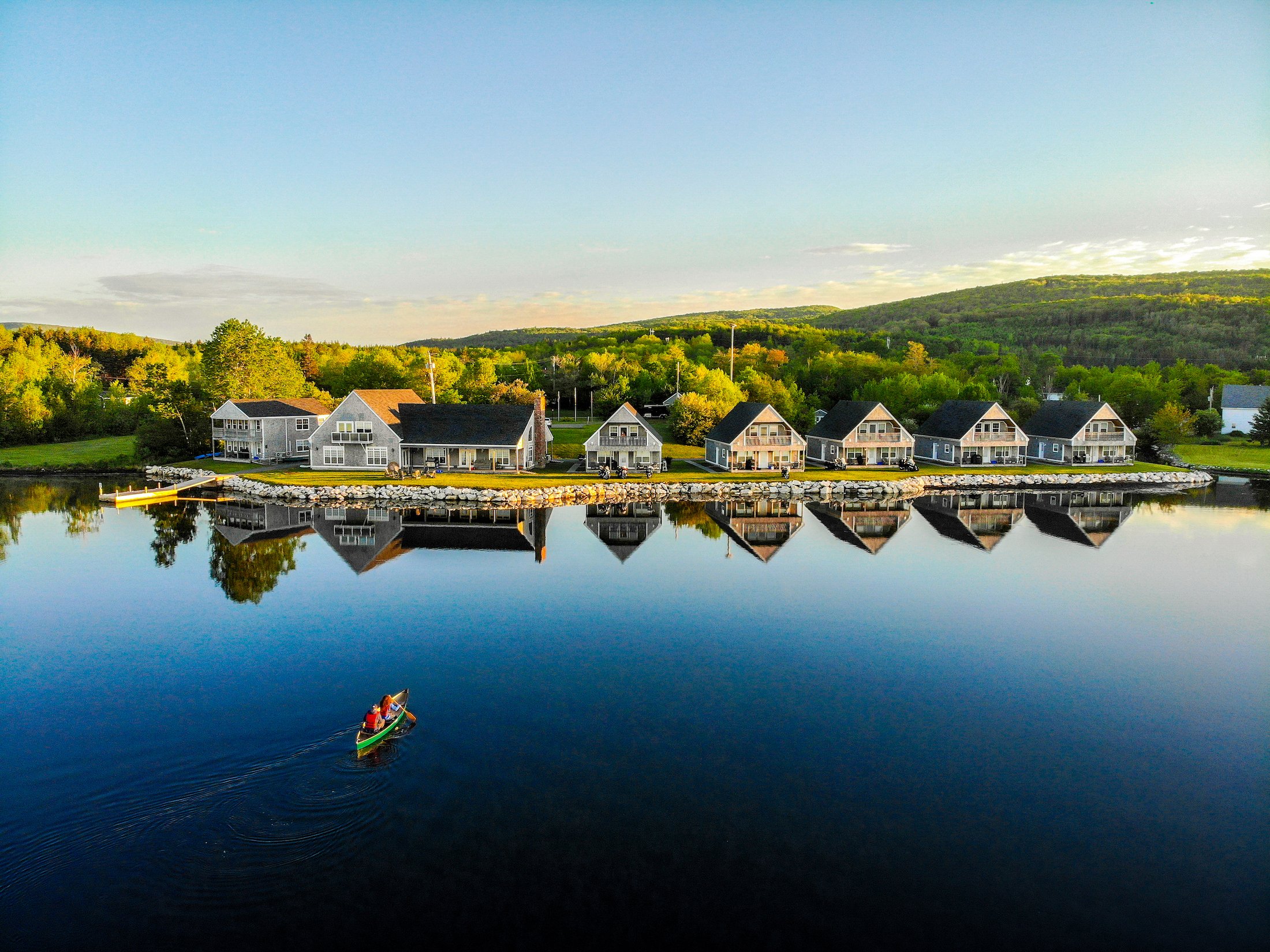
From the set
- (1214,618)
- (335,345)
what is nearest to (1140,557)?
(1214,618)

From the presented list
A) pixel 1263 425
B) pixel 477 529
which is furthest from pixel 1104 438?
pixel 477 529

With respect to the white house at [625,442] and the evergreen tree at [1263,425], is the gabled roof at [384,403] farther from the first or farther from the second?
the evergreen tree at [1263,425]

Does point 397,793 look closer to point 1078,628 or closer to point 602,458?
point 1078,628

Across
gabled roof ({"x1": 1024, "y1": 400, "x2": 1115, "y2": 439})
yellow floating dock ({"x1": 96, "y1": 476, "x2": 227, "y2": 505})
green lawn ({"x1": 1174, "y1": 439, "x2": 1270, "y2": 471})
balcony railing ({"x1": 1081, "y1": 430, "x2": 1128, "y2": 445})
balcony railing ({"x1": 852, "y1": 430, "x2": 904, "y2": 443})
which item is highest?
gabled roof ({"x1": 1024, "y1": 400, "x2": 1115, "y2": 439})

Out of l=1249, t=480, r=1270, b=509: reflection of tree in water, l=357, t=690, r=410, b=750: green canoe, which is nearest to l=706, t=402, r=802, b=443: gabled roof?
l=1249, t=480, r=1270, b=509: reflection of tree in water

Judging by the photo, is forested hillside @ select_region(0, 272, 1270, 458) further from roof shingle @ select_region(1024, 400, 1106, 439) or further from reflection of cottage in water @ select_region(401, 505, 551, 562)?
reflection of cottage in water @ select_region(401, 505, 551, 562)

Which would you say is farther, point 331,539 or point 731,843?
point 331,539

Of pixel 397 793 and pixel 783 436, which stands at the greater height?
pixel 783 436
